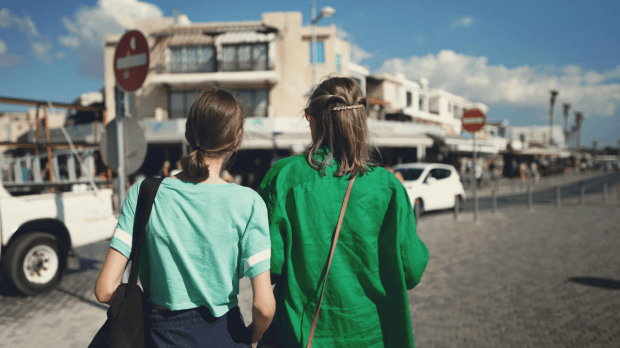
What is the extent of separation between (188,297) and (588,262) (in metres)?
6.83

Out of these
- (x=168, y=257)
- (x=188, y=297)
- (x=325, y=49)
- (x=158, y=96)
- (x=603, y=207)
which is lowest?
(x=603, y=207)

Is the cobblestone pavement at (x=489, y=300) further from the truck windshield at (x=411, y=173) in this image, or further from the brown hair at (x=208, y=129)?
the truck windshield at (x=411, y=173)

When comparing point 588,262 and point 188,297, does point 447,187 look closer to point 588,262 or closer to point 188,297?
point 588,262

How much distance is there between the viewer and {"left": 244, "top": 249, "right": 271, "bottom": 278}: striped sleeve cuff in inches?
56.9

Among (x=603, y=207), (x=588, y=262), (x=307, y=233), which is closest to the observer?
(x=307, y=233)

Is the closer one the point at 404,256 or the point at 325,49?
the point at 404,256

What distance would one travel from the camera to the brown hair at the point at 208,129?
4.83 feet

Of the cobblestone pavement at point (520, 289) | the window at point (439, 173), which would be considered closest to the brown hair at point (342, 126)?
the cobblestone pavement at point (520, 289)

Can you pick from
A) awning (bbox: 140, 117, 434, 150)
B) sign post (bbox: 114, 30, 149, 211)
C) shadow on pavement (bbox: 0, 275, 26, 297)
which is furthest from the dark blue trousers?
awning (bbox: 140, 117, 434, 150)

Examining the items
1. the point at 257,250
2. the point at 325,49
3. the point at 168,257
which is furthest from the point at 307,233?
the point at 325,49

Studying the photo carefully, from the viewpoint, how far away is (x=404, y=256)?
1619 mm

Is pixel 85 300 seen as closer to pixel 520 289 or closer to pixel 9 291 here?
pixel 9 291

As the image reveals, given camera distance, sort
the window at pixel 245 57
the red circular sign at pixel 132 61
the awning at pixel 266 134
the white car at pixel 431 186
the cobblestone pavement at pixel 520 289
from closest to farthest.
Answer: the cobblestone pavement at pixel 520 289 < the red circular sign at pixel 132 61 < the white car at pixel 431 186 < the awning at pixel 266 134 < the window at pixel 245 57

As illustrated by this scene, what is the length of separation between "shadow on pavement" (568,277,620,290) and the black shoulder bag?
563cm
